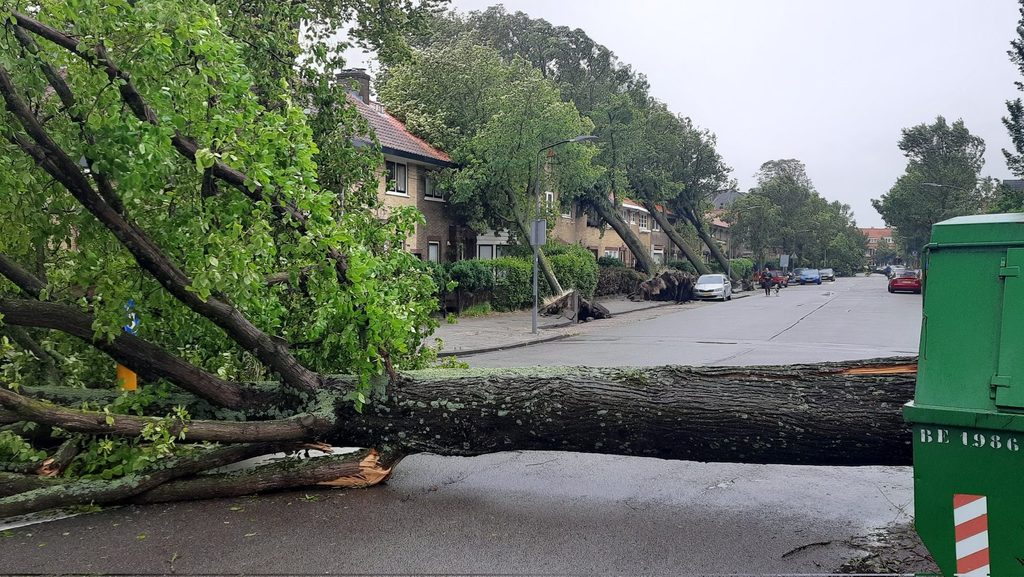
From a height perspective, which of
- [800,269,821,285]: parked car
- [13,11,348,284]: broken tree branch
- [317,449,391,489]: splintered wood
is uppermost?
[13,11,348,284]: broken tree branch

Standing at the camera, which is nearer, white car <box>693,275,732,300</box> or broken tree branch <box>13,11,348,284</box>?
broken tree branch <box>13,11,348,284</box>

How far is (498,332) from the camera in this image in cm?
2184

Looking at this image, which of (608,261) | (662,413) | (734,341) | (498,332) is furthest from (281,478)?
(608,261)

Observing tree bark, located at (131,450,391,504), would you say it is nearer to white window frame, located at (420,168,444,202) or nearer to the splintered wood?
the splintered wood

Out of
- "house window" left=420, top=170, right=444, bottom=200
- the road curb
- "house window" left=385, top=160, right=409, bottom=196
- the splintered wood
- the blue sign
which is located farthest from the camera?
"house window" left=420, top=170, right=444, bottom=200

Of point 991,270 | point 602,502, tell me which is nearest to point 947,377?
point 991,270

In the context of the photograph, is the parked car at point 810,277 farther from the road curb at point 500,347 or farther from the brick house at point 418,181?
the road curb at point 500,347

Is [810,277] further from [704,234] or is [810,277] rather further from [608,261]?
[608,261]

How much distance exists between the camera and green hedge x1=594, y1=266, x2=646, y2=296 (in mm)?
41781

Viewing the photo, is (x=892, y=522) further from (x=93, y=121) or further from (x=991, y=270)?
(x=93, y=121)

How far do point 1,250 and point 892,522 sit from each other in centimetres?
722

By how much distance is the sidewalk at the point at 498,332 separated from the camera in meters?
18.0

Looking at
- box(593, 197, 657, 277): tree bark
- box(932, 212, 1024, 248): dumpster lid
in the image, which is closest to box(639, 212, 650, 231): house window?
box(593, 197, 657, 277): tree bark

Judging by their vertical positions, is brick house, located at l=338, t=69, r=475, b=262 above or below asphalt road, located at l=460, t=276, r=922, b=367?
above
